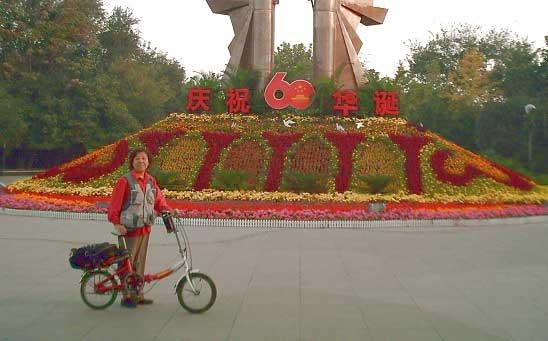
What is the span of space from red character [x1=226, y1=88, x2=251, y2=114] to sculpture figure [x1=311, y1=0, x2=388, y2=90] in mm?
2193

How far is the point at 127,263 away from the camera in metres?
5.79

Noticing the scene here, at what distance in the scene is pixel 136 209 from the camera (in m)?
5.82

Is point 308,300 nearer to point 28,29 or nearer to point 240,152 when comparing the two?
point 240,152

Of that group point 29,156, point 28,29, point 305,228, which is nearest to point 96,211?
point 305,228

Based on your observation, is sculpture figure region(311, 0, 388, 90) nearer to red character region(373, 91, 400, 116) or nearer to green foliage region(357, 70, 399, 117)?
green foliage region(357, 70, 399, 117)

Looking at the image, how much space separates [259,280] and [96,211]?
6361mm

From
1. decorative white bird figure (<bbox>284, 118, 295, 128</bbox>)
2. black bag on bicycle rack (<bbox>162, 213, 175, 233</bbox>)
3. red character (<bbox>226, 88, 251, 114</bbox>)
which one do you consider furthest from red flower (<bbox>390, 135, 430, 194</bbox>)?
black bag on bicycle rack (<bbox>162, 213, 175, 233</bbox>)

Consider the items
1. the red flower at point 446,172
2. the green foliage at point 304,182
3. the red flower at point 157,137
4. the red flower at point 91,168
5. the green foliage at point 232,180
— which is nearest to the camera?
the green foliage at point 304,182

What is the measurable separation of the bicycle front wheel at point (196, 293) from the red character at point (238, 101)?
13.4m

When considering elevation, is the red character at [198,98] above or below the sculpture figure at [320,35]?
below

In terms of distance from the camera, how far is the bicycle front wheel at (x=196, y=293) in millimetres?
5629

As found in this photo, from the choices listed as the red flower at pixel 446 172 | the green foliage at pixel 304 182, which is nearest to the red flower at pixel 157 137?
the green foliage at pixel 304 182

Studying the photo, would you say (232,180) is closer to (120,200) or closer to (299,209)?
Answer: (299,209)

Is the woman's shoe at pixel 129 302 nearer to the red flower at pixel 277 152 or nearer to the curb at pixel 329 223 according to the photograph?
the curb at pixel 329 223
